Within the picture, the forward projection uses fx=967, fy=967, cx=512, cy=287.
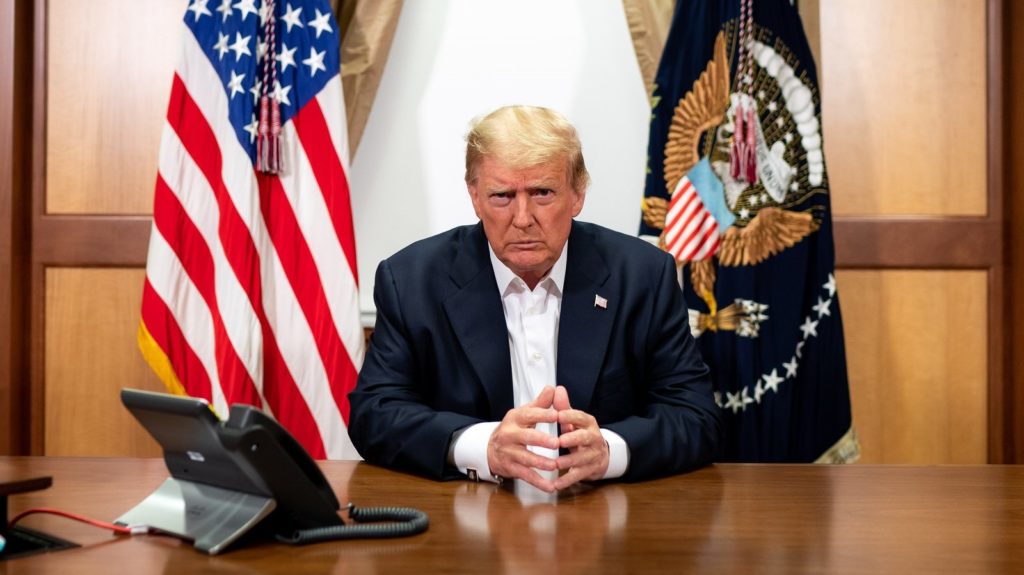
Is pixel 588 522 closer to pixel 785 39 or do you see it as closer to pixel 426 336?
pixel 426 336

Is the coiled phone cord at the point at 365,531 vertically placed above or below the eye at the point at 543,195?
below

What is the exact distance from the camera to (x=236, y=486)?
1262 millimetres

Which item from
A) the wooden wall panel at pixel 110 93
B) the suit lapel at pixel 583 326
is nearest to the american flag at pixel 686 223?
the suit lapel at pixel 583 326

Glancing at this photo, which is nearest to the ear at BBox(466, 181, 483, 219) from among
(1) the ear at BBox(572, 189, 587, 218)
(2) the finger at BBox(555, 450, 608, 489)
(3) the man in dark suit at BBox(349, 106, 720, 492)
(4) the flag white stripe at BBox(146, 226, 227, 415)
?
(3) the man in dark suit at BBox(349, 106, 720, 492)

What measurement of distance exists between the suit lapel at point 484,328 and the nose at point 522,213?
138 millimetres

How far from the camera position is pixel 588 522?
1.34m

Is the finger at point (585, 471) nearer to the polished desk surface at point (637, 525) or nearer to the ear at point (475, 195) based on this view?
Result: the polished desk surface at point (637, 525)

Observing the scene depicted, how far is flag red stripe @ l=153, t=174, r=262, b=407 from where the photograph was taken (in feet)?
9.89

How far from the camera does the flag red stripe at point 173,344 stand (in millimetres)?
3020

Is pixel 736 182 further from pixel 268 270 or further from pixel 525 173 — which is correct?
pixel 268 270

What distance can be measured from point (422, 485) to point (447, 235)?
76cm

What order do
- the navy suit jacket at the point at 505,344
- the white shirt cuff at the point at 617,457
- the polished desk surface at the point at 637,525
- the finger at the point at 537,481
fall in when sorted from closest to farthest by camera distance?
the polished desk surface at the point at 637,525 < the finger at the point at 537,481 < the white shirt cuff at the point at 617,457 < the navy suit jacket at the point at 505,344

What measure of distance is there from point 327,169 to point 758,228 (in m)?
1.40

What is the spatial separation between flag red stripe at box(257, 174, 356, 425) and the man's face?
3.84 feet
